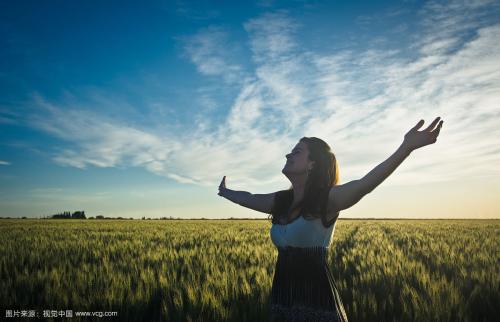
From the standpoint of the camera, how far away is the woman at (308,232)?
2.34m

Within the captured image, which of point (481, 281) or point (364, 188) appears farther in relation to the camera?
point (481, 281)

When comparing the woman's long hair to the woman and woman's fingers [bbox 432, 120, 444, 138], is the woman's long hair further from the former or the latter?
woman's fingers [bbox 432, 120, 444, 138]

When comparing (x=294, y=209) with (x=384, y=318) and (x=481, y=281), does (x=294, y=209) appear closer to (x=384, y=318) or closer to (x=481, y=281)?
(x=384, y=318)

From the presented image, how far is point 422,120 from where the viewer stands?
2016 mm

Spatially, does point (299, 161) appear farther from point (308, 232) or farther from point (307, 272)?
point (307, 272)

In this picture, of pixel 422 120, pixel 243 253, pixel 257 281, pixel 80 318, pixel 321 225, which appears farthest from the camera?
pixel 243 253

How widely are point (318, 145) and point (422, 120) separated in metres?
0.70

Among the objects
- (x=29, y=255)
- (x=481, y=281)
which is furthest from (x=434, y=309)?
(x=29, y=255)

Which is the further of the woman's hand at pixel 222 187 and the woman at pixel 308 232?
the woman's hand at pixel 222 187

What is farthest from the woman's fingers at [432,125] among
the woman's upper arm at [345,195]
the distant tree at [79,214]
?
the distant tree at [79,214]

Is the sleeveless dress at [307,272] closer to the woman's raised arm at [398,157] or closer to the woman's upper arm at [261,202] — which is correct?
the woman's upper arm at [261,202]

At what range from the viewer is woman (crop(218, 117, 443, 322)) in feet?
7.68

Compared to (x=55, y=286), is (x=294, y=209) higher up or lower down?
higher up

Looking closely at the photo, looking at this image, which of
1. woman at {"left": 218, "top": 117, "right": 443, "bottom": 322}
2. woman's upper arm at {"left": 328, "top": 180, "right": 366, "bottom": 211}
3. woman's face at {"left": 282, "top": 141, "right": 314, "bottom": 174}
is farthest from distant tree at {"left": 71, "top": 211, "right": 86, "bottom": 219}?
woman's upper arm at {"left": 328, "top": 180, "right": 366, "bottom": 211}
